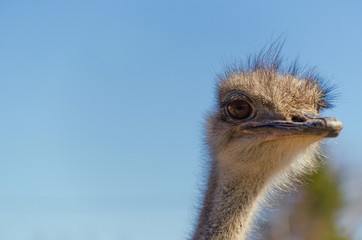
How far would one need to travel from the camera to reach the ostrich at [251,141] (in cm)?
292

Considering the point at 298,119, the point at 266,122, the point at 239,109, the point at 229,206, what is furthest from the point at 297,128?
the point at 229,206

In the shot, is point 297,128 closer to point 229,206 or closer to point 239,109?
point 239,109

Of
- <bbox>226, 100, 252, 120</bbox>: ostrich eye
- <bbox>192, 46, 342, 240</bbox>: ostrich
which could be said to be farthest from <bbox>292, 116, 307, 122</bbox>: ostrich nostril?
<bbox>226, 100, 252, 120</bbox>: ostrich eye

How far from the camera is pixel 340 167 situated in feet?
64.6

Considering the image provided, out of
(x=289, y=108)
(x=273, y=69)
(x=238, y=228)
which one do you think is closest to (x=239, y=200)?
(x=238, y=228)

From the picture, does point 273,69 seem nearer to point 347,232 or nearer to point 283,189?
point 283,189

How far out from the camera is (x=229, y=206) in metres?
3.06

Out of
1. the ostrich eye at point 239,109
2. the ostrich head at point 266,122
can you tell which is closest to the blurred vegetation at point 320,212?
the ostrich head at point 266,122

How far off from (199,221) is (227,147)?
0.46 metres

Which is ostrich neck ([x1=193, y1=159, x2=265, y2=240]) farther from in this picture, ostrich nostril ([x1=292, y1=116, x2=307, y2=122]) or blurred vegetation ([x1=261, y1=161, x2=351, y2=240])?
blurred vegetation ([x1=261, y1=161, x2=351, y2=240])

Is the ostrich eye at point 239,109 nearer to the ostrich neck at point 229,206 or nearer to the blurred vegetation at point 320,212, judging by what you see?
the ostrich neck at point 229,206

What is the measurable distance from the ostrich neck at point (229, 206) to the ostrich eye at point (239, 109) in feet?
1.10

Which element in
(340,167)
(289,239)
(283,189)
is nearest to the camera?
(283,189)

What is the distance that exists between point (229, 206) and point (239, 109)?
560mm
